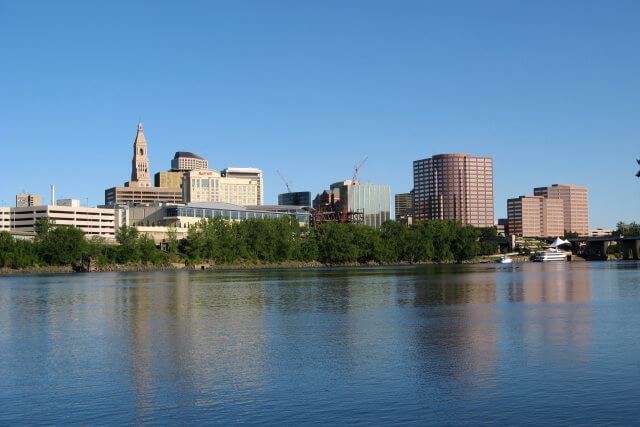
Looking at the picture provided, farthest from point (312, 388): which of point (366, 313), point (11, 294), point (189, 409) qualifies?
point (11, 294)

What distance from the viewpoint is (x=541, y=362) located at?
3616 centimetres

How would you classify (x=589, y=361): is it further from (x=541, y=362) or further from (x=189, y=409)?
(x=189, y=409)

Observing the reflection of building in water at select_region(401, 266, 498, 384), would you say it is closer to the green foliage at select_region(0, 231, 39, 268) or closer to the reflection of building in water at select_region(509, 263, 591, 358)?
the reflection of building in water at select_region(509, 263, 591, 358)

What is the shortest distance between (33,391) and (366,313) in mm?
33841

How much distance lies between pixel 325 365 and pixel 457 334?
13264 millimetres

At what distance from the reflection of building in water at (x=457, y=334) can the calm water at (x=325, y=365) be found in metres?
0.12

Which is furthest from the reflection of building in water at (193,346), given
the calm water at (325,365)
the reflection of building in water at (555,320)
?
the reflection of building in water at (555,320)

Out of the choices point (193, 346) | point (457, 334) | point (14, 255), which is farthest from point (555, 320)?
point (14, 255)

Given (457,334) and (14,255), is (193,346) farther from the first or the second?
(14,255)

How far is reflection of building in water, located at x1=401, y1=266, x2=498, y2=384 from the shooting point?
3559cm

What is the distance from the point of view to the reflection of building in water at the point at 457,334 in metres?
35.6

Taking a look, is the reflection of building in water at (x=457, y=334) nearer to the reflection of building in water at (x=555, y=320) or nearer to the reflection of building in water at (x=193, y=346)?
the reflection of building in water at (x=555, y=320)

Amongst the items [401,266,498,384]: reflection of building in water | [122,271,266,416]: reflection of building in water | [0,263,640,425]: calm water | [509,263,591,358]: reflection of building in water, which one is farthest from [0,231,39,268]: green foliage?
[509,263,591,358]: reflection of building in water

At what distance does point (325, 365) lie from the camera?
36469 millimetres
